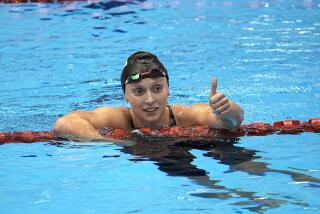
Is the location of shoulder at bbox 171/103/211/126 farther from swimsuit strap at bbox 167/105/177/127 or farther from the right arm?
the right arm

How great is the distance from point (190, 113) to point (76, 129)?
104 centimetres

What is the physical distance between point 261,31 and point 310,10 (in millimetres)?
2177

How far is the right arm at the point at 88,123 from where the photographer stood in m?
5.42

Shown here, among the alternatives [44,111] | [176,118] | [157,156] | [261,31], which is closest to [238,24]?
[261,31]

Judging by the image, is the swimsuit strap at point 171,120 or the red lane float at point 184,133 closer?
the red lane float at point 184,133

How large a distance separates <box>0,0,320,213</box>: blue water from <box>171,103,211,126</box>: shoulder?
1.36ft

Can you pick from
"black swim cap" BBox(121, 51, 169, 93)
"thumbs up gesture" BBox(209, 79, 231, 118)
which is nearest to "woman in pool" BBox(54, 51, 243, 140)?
"black swim cap" BBox(121, 51, 169, 93)

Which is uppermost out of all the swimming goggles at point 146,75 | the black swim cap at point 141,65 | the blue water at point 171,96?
A: the black swim cap at point 141,65

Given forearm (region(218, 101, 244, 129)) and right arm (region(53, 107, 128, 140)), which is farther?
right arm (region(53, 107, 128, 140))

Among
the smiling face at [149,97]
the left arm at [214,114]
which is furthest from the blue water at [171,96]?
the smiling face at [149,97]

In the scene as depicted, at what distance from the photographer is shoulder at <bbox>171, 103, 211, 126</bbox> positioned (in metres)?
5.83

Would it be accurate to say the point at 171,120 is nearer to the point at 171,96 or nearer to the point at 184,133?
the point at 184,133

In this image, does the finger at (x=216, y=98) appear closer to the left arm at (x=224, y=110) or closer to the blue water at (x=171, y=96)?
the left arm at (x=224, y=110)

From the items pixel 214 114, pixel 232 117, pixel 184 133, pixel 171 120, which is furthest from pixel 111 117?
pixel 232 117
